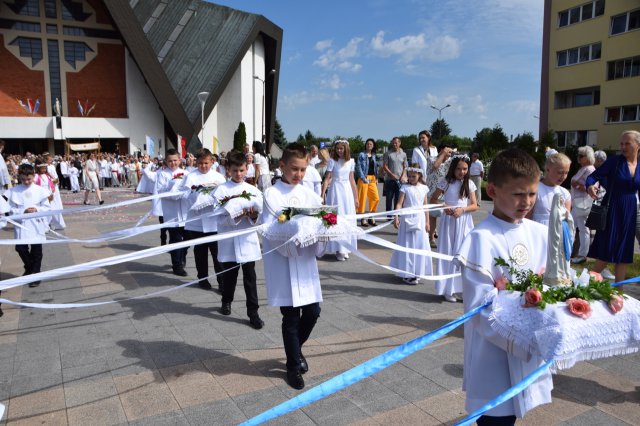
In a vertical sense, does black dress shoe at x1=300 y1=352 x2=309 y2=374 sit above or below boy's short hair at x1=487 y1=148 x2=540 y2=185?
below

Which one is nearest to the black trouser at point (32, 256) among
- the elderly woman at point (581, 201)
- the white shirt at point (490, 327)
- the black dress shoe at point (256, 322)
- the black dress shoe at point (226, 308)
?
the black dress shoe at point (226, 308)

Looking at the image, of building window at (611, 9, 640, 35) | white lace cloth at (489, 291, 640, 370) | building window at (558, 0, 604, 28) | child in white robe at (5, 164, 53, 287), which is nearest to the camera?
white lace cloth at (489, 291, 640, 370)

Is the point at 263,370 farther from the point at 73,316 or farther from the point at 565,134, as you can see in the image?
the point at 565,134

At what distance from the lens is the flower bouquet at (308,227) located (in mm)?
3934

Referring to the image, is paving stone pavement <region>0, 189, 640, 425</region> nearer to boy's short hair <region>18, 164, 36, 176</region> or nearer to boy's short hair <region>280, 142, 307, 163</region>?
boy's short hair <region>18, 164, 36, 176</region>

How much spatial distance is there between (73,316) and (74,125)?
4288 cm

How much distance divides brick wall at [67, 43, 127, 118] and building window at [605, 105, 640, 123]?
42215 mm

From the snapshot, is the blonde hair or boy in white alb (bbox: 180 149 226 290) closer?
the blonde hair

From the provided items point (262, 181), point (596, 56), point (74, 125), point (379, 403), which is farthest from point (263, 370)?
point (74, 125)

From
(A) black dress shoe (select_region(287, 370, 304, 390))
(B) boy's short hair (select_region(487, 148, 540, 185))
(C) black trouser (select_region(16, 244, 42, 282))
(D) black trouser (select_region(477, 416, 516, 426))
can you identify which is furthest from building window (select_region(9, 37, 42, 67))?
(D) black trouser (select_region(477, 416, 516, 426))

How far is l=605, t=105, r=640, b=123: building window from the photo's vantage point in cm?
3375

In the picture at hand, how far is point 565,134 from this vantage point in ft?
130

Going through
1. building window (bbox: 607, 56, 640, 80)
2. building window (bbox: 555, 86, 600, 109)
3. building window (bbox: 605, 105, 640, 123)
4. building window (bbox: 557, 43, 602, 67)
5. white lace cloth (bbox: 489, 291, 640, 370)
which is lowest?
white lace cloth (bbox: 489, 291, 640, 370)

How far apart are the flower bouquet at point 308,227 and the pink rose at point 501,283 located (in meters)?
1.70
